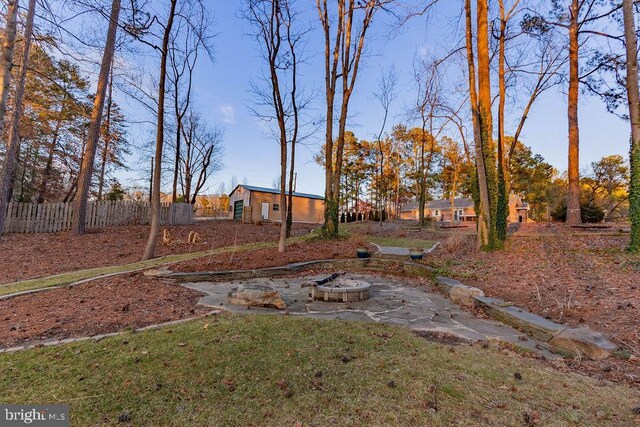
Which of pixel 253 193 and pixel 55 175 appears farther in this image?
pixel 253 193

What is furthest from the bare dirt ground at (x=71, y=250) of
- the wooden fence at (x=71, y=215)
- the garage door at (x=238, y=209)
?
the garage door at (x=238, y=209)

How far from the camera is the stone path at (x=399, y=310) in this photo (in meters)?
3.40

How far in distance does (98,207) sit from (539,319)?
1531 centimetres

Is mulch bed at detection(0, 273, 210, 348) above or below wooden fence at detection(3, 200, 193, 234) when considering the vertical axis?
below

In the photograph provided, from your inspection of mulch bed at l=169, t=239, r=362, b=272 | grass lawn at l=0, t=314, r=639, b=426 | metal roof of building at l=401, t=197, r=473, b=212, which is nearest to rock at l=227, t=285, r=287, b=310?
grass lawn at l=0, t=314, r=639, b=426

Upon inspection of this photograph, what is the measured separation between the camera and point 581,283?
4816 mm

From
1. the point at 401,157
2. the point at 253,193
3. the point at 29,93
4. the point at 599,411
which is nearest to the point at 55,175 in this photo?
the point at 29,93

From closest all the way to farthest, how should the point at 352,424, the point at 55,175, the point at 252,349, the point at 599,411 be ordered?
1. the point at 352,424
2. the point at 599,411
3. the point at 252,349
4. the point at 55,175

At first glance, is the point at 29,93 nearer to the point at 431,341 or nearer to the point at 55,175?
the point at 55,175

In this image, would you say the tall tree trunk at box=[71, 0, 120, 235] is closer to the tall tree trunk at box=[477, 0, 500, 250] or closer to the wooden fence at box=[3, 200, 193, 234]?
the wooden fence at box=[3, 200, 193, 234]

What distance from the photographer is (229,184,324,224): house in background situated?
2500 cm

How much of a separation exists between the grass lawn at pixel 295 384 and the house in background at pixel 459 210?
101 ft

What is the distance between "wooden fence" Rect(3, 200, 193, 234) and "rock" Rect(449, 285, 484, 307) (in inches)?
537

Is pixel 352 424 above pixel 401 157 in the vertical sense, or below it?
below
